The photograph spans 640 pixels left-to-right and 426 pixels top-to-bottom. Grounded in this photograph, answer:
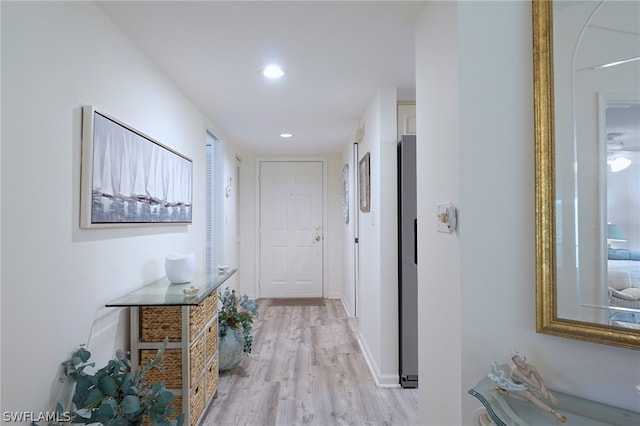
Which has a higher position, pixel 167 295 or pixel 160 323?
pixel 167 295

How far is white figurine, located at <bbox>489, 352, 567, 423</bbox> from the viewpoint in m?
1.05

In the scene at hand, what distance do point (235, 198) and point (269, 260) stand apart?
47.7 inches

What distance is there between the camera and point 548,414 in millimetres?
1009

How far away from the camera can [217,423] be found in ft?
7.50

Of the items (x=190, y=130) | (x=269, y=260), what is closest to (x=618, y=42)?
(x=190, y=130)

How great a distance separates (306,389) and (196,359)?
101cm

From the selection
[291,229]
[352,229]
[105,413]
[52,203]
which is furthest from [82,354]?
[291,229]

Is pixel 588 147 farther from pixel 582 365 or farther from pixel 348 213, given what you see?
pixel 348 213

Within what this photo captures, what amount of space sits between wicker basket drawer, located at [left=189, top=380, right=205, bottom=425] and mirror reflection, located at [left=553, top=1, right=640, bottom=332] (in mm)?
1853

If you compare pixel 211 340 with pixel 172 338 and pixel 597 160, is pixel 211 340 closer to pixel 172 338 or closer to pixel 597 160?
pixel 172 338

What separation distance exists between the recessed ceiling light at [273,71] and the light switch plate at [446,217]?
4.86 feet

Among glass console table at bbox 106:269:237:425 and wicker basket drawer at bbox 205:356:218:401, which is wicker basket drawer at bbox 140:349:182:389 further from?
wicker basket drawer at bbox 205:356:218:401

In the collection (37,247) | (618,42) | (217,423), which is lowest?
(217,423)

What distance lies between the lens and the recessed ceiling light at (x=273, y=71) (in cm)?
239
